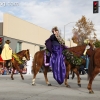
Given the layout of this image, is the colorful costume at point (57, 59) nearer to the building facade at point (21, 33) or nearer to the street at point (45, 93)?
the street at point (45, 93)

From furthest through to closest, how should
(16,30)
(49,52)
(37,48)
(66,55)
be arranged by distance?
1. (37,48)
2. (16,30)
3. (49,52)
4. (66,55)

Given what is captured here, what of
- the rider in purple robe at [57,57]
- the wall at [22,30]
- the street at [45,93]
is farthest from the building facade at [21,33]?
the street at [45,93]

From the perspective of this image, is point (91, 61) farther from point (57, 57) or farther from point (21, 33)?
point (21, 33)

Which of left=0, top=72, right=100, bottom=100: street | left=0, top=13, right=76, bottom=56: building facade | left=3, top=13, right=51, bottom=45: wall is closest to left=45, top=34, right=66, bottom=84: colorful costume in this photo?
left=0, top=72, right=100, bottom=100: street

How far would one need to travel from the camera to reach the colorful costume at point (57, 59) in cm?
1084

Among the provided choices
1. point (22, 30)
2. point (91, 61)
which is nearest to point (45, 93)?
point (91, 61)

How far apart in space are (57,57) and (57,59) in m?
0.09

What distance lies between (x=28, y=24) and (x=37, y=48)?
7161 millimetres

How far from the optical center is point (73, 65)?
11.2 metres

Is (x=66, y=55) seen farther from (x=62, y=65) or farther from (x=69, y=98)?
(x=69, y=98)

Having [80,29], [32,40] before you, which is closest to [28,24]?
[32,40]

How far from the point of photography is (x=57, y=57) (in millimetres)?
10984

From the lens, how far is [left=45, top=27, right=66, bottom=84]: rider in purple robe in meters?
10.8

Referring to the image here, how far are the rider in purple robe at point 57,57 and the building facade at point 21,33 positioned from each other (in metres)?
26.5
